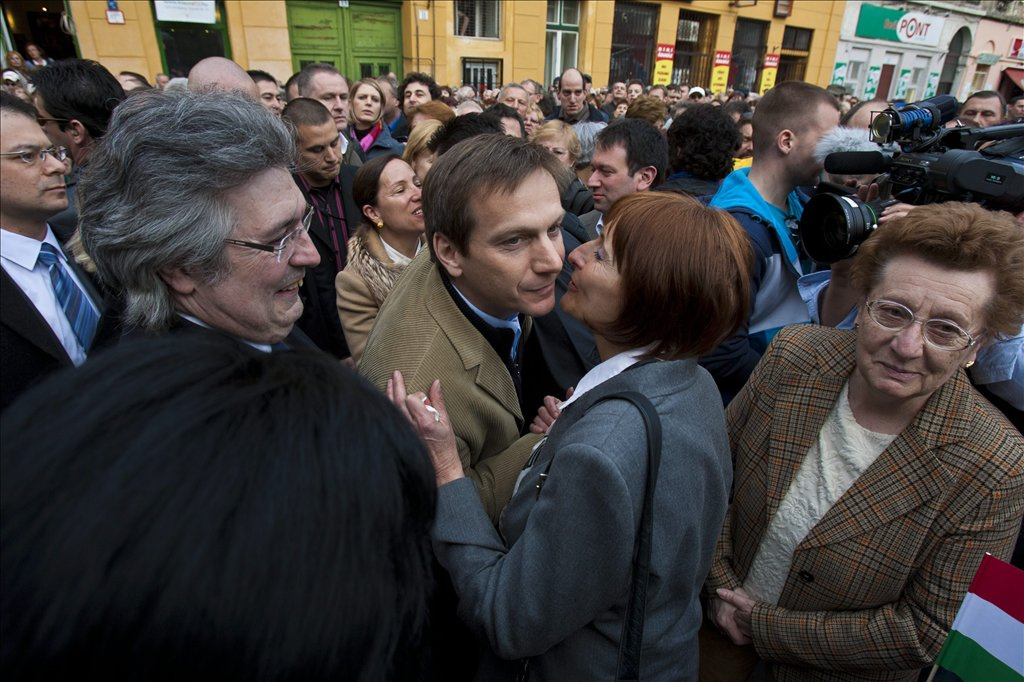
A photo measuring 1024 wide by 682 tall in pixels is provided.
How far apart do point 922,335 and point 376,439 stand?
1.30 meters

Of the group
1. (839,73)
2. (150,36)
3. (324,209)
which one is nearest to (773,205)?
(324,209)

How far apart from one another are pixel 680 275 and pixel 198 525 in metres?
0.94

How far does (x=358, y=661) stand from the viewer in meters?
0.62

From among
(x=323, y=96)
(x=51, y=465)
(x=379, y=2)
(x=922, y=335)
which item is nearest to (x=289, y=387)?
(x=51, y=465)

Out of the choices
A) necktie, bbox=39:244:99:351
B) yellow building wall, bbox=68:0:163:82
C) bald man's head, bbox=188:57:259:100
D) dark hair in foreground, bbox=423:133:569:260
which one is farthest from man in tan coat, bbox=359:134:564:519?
yellow building wall, bbox=68:0:163:82

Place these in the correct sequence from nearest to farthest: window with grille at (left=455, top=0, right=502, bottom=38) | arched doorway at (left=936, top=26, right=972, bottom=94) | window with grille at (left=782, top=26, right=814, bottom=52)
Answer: window with grille at (left=455, top=0, right=502, bottom=38) → window with grille at (left=782, top=26, right=814, bottom=52) → arched doorway at (left=936, top=26, right=972, bottom=94)

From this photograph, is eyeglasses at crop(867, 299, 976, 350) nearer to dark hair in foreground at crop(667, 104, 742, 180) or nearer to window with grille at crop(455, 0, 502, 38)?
dark hair in foreground at crop(667, 104, 742, 180)

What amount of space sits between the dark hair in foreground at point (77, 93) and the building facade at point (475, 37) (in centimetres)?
1031

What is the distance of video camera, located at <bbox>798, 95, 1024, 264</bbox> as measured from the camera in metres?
1.56

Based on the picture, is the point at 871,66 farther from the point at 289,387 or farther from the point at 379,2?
the point at 289,387

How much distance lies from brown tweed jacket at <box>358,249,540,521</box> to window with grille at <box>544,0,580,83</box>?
16857 millimetres

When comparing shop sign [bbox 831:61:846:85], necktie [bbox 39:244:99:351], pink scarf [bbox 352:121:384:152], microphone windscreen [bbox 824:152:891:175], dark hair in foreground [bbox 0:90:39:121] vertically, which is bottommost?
necktie [bbox 39:244:99:351]

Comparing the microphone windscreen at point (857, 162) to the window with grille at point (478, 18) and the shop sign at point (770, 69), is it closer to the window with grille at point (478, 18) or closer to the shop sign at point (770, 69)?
the window with grille at point (478, 18)

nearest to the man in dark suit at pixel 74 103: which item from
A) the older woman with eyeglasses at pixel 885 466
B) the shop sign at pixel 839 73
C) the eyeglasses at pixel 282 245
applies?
the eyeglasses at pixel 282 245
